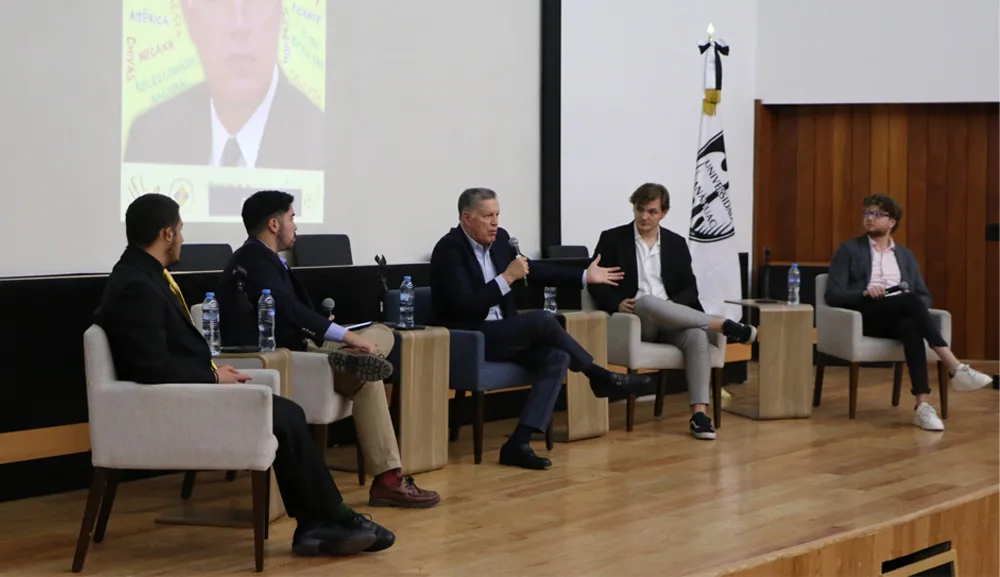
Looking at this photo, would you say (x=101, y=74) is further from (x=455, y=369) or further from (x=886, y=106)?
(x=886, y=106)

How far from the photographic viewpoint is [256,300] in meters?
4.22

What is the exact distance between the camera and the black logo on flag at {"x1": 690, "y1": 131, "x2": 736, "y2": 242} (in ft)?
23.2

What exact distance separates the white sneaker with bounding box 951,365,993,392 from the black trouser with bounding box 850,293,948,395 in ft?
0.47

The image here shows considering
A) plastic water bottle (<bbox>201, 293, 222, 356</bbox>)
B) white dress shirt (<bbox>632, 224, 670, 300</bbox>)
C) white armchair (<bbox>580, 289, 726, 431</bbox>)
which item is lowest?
→ white armchair (<bbox>580, 289, 726, 431</bbox>)

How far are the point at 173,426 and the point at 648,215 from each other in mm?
3019

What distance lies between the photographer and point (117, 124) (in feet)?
16.5

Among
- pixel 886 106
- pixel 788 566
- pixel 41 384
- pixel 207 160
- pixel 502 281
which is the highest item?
pixel 886 106

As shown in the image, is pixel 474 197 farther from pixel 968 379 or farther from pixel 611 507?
pixel 968 379

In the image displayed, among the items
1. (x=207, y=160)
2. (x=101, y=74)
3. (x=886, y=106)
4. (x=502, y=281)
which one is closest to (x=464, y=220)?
(x=502, y=281)

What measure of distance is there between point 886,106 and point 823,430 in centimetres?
354

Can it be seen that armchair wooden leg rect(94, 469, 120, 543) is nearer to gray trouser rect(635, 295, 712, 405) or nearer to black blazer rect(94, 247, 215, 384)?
black blazer rect(94, 247, 215, 384)

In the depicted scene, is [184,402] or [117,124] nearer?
[184,402]

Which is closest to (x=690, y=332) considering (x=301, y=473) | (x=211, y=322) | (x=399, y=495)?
(x=399, y=495)

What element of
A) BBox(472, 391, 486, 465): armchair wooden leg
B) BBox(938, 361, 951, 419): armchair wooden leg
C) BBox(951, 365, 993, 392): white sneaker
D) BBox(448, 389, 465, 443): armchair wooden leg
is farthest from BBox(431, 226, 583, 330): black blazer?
BBox(938, 361, 951, 419): armchair wooden leg
